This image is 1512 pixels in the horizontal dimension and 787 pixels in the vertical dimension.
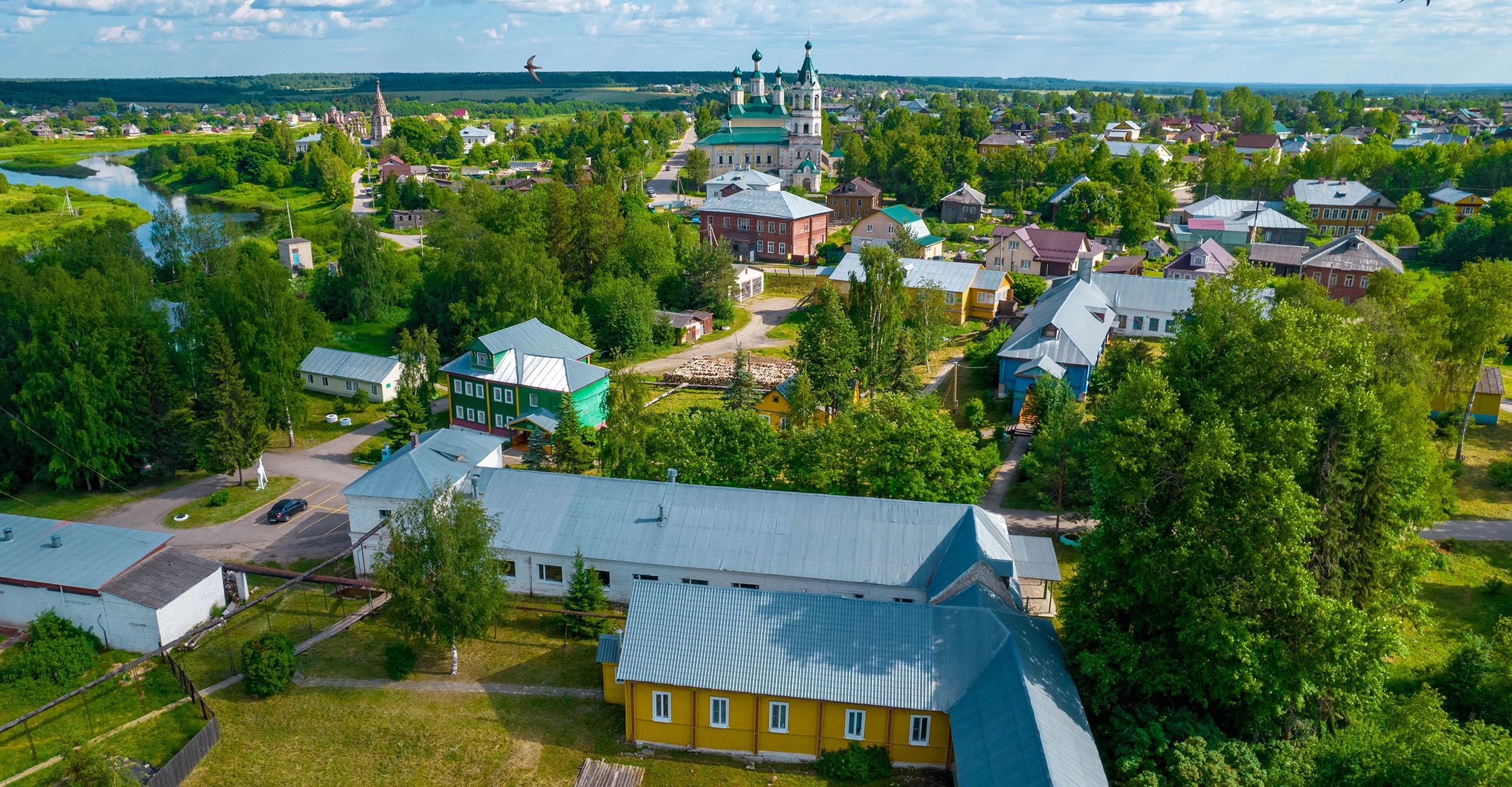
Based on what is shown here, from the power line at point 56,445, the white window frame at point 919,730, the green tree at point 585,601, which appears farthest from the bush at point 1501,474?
the power line at point 56,445

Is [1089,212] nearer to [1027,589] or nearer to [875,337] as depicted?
[875,337]

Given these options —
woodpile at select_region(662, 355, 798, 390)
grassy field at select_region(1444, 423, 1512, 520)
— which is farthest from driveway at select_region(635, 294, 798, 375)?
grassy field at select_region(1444, 423, 1512, 520)

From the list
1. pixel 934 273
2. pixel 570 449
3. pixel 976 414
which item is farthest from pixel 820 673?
pixel 934 273

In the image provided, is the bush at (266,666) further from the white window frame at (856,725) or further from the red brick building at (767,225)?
the red brick building at (767,225)

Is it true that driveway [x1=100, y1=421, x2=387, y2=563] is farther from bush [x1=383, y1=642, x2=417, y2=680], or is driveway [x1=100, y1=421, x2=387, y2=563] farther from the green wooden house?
bush [x1=383, y1=642, x2=417, y2=680]

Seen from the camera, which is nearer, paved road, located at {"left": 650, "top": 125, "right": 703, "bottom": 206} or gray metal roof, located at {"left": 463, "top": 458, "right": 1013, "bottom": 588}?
gray metal roof, located at {"left": 463, "top": 458, "right": 1013, "bottom": 588}

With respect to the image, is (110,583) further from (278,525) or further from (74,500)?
(74,500)

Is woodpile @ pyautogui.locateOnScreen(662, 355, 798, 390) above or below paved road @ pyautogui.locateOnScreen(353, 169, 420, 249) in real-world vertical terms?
below
